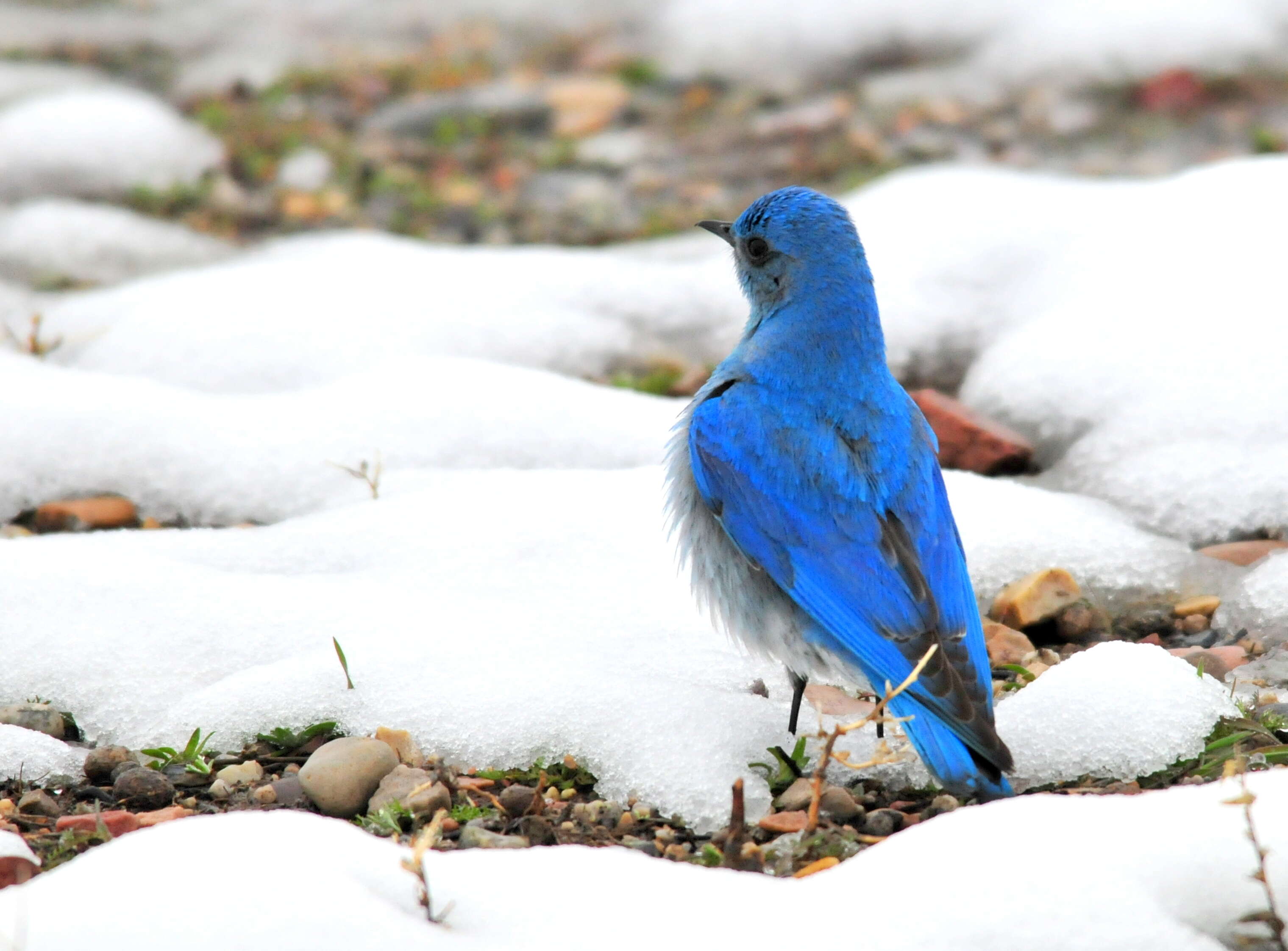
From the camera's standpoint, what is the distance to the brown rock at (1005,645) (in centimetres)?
384

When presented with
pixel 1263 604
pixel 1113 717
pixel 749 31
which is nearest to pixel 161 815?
pixel 1113 717

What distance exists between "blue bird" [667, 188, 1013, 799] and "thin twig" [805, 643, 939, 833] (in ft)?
0.20

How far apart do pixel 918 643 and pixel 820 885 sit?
85 centimetres

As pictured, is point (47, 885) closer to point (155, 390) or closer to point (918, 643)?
point (918, 643)

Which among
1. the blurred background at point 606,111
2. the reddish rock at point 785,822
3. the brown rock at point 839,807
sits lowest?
the reddish rock at point 785,822

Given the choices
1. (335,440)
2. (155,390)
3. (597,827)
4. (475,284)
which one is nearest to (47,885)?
(597,827)

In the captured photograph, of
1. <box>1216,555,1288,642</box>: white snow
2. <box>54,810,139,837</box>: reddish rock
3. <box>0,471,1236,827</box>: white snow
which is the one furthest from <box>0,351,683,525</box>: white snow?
<box>1216,555,1288,642</box>: white snow

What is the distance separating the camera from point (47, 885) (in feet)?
7.33

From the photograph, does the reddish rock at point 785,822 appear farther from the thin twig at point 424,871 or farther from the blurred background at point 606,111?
the blurred background at point 606,111

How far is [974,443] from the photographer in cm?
492

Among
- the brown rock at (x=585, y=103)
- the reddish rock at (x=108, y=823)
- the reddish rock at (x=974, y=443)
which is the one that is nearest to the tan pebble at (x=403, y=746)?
the reddish rock at (x=108, y=823)

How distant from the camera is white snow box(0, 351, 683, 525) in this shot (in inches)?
190

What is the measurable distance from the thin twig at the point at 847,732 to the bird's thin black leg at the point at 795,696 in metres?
0.37

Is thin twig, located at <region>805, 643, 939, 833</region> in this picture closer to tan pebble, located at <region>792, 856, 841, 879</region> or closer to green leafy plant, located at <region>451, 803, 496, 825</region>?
tan pebble, located at <region>792, 856, 841, 879</region>
